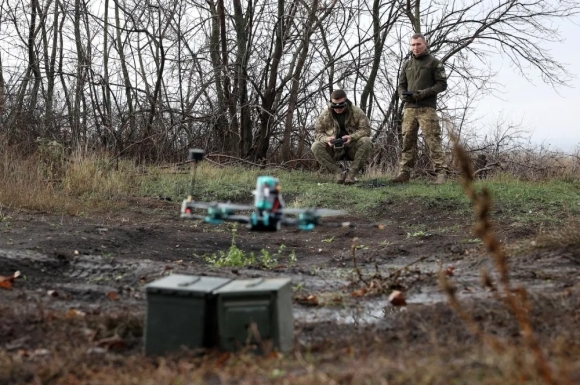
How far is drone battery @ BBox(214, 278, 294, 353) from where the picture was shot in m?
3.27

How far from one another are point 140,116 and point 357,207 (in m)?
7.03

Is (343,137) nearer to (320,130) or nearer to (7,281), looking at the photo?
(320,130)

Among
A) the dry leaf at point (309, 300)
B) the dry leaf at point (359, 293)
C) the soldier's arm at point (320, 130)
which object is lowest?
the dry leaf at point (309, 300)

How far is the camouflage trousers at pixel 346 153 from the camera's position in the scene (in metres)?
10.7

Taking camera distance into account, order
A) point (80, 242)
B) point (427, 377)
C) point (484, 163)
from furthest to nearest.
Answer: point (484, 163), point (80, 242), point (427, 377)

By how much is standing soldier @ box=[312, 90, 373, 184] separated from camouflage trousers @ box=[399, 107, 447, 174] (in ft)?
2.04

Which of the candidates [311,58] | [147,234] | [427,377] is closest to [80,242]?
[147,234]

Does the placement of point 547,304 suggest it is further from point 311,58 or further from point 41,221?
point 311,58

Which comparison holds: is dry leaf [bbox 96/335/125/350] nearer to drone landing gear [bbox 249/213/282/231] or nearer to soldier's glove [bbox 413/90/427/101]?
drone landing gear [bbox 249/213/282/231]

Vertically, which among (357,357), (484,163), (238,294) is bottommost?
(357,357)

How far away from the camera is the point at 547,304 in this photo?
3.82 meters

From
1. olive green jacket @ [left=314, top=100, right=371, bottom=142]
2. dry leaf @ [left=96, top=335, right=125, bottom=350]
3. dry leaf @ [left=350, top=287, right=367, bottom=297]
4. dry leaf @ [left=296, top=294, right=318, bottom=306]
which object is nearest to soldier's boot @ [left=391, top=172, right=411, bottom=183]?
olive green jacket @ [left=314, top=100, right=371, bottom=142]

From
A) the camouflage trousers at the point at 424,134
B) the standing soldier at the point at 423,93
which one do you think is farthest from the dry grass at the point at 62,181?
the standing soldier at the point at 423,93

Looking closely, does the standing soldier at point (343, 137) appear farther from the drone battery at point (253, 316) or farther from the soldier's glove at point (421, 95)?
the drone battery at point (253, 316)
